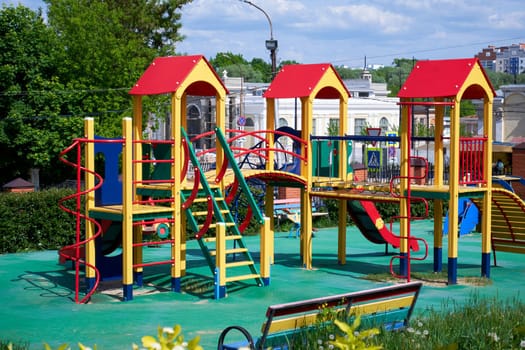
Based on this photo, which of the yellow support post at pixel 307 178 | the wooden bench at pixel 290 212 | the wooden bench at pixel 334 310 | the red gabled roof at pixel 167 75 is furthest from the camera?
the wooden bench at pixel 290 212

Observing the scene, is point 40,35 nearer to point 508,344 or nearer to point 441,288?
point 441,288

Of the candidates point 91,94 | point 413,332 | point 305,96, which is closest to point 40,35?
point 91,94

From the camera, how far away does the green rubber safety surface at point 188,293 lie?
11766mm

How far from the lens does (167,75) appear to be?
1512 centimetres

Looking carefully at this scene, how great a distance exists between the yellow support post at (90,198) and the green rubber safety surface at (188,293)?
0.41m

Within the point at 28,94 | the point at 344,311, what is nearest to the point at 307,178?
the point at 344,311

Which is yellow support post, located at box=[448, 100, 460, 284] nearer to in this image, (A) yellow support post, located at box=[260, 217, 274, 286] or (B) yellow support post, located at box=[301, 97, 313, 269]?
(B) yellow support post, located at box=[301, 97, 313, 269]

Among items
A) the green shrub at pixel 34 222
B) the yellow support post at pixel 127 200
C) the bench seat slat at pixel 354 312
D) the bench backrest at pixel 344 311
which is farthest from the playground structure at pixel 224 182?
the bench backrest at pixel 344 311

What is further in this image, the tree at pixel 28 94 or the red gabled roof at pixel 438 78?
the tree at pixel 28 94

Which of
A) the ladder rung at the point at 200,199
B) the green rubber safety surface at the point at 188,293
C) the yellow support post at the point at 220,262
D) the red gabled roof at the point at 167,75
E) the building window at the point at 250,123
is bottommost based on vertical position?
the green rubber safety surface at the point at 188,293

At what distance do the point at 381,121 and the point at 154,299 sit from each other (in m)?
51.0

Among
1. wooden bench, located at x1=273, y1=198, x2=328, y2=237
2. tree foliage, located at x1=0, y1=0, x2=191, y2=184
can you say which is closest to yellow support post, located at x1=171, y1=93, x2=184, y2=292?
wooden bench, located at x1=273, y1=198, x2=328, y2=237

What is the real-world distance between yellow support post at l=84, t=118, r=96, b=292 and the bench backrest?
6.08m

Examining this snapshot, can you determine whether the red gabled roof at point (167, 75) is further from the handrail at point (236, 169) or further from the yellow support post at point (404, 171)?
the yellow support post at point (404, 171)
